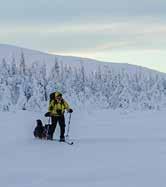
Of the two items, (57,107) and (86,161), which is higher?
(57,107)

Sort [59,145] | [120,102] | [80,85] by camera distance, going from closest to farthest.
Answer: [59,145]
[120,102]
[80,85]

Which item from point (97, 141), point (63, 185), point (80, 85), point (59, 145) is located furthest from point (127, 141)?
point (80, 85)

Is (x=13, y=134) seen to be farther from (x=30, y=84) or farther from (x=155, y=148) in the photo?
(x=30, y=84)

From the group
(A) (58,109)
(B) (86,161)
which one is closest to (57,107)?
(A) (58,109)

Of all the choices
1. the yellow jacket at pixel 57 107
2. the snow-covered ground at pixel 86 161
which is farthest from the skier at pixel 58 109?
the snow-covered ground at pixel 86 161

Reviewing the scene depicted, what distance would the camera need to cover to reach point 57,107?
62.7ft

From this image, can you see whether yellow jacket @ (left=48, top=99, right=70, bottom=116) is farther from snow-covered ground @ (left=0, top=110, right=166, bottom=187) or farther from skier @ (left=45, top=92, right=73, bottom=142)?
snow-covered ground @ (left=0, top=110, right=166, bottom=187)

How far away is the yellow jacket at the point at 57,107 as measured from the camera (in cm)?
1905

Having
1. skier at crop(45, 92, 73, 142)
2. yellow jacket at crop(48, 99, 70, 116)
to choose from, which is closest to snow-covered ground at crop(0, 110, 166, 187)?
skier at crop(45, 92, 73, 142)

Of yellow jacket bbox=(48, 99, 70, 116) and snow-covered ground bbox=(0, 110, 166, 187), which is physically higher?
yellow jacket bbox=(48, 99, 70, 116)

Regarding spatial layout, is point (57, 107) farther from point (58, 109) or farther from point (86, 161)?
point (86, 161)

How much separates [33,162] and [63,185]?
11.0ft

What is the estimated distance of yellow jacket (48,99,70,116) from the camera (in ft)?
62.5

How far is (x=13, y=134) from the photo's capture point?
891 inches
